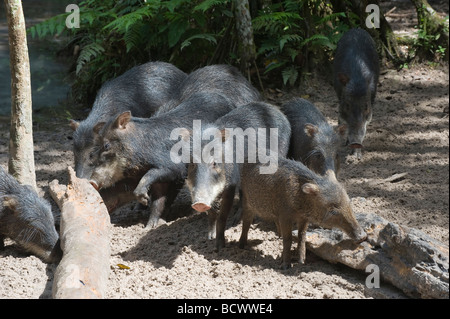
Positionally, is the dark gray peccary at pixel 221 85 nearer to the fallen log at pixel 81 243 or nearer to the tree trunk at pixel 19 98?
the tree trunk at pixel 19 98

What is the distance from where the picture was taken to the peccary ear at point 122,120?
558 cm

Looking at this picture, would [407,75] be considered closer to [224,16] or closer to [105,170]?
[224,16]

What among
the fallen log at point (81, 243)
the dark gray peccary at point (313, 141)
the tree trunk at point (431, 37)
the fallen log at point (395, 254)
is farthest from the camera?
the tree trunk at point (431, 37)

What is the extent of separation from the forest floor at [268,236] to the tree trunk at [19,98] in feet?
2.31

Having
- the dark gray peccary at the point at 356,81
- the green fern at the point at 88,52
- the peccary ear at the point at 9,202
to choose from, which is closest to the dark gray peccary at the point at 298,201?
the peccary ear at the point at 9,202

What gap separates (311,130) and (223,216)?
1.22m

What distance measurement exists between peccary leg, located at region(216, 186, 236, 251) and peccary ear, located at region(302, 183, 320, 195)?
887mm

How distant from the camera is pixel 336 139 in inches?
222

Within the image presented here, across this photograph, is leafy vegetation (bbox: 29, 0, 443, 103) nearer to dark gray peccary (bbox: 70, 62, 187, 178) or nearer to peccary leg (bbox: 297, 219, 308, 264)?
Result: dark gray peccary (bbox: 70, 62, 187, 178)

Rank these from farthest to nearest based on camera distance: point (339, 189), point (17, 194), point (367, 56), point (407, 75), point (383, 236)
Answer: point (407, 75) → point (367, 56) → point (17, 194) → point (339, 189) → point (383, 236)

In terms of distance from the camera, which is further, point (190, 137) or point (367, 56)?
point (367, 56)

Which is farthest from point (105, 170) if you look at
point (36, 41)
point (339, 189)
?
point (36, 41)

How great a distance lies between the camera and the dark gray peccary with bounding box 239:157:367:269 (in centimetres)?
427

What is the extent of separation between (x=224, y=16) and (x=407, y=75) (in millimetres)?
2574
